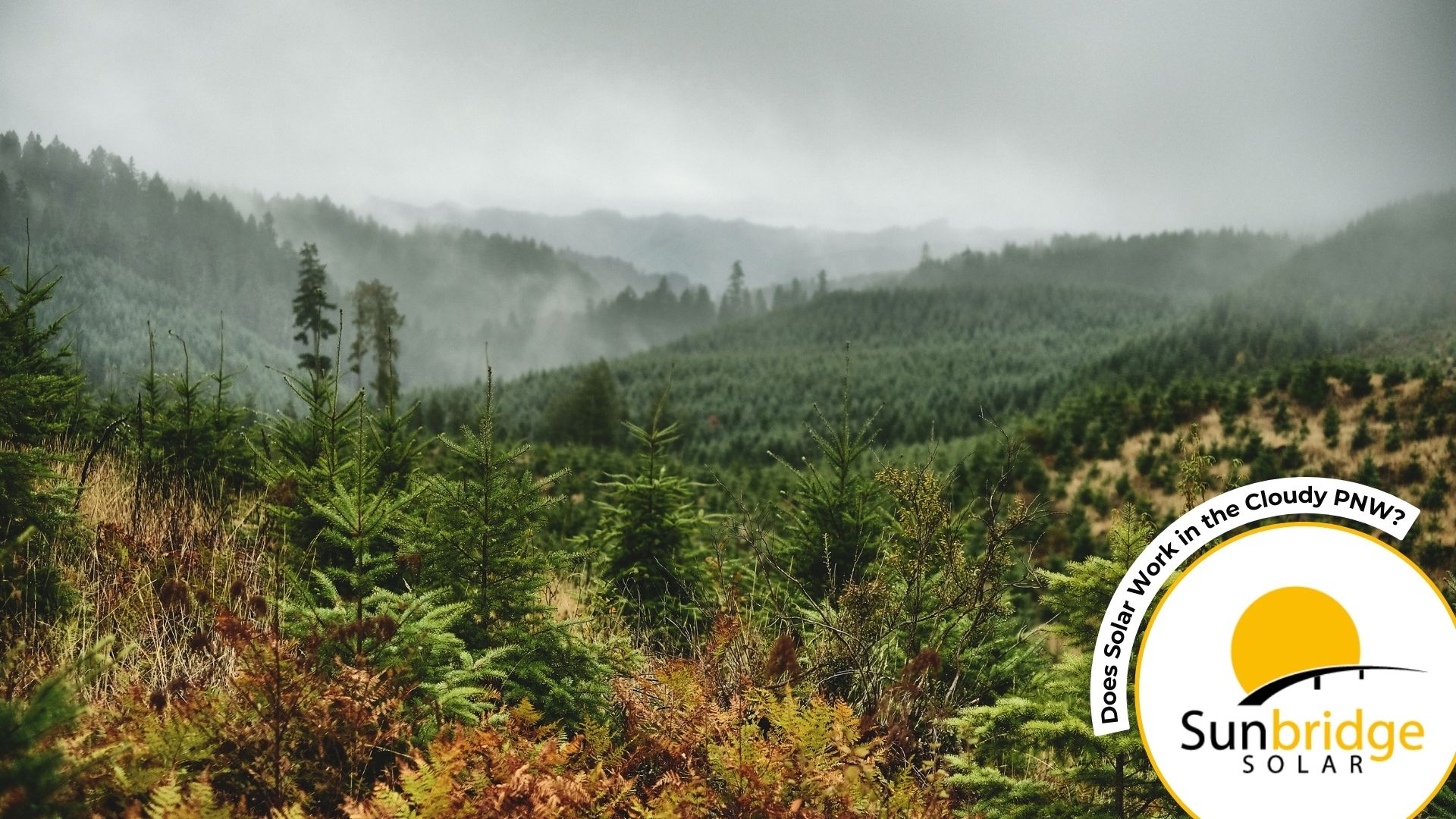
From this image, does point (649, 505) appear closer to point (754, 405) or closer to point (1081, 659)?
point (1081, 659)

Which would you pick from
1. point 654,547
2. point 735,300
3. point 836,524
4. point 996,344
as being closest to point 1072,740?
point 836,524

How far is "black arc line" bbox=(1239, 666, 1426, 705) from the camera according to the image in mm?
2707

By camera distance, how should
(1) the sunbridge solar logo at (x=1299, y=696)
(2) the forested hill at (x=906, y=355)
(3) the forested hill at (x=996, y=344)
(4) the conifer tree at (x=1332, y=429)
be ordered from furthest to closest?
(2) the forested hill at (x=906, y=355), (3) the forested hill at (x=996, y=344), (4) the conifer tree at (x=1332, y=429), (1) the sunbridge solar logo at (x=1299, y=696)

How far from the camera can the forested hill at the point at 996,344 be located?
1860 inches

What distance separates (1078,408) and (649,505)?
19327 mm

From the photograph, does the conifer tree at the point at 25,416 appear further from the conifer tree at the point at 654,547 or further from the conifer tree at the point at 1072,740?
the conifer tree at the point at 1072,740

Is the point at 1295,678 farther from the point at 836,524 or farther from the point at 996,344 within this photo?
the point at 996,344

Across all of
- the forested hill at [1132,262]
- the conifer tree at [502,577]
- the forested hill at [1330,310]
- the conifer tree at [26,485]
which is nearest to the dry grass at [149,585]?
the conifer tree at [26,485]

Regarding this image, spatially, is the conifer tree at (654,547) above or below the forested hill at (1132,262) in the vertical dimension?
below

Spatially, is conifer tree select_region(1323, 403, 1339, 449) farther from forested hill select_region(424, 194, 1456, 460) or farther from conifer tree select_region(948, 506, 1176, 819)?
conifer tree select_region(948, 506, 1176, 819)

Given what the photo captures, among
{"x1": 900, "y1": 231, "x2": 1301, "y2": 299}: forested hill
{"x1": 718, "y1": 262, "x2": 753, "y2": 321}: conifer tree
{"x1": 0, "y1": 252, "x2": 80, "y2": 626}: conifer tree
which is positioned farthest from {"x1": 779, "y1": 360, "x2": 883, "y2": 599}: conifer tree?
{"x1": 718, "y1": 262, "x2": 753, "y2": 321}: conifer tree

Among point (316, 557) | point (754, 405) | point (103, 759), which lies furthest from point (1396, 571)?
point (754, 405)

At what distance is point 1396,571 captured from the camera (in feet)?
9.26

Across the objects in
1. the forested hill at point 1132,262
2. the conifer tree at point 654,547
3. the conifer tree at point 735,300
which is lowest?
the conifer tree at point 654,547
